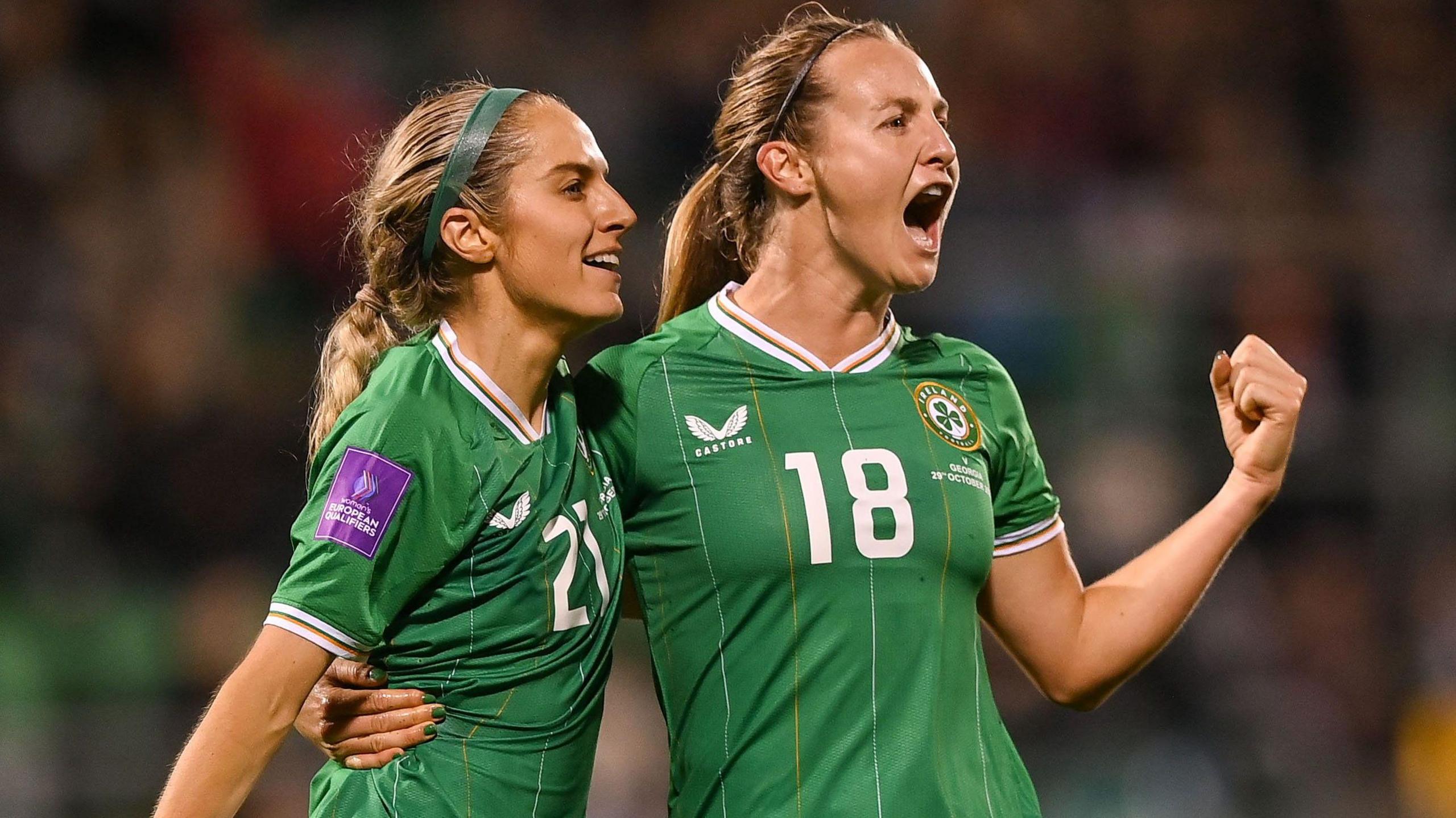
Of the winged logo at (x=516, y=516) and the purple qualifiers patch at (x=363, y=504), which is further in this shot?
the winged logo at (x=516, y=516)

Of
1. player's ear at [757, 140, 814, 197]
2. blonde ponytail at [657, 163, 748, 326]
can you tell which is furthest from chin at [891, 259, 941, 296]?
blonde ponytail at [657, 163, 748, 326]

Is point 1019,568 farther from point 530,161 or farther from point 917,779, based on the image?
point 530,161

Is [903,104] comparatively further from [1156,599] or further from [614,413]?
[1156,599]

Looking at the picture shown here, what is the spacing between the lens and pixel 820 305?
2.60m

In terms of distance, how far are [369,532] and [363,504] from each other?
37 millimetres

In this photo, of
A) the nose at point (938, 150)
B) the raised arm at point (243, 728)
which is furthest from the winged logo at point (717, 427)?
the raised arm at point (243, 728)

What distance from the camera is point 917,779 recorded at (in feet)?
7.51

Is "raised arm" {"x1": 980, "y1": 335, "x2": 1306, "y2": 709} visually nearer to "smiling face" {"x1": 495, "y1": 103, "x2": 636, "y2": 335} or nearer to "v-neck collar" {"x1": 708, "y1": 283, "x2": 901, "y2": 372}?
"v-neck collar" {"x1": 708, "y1": 283, "x2": 901, "y2": 372}

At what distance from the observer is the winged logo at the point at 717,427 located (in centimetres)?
243

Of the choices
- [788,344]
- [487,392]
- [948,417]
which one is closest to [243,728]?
[487,392]

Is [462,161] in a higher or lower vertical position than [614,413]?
higher

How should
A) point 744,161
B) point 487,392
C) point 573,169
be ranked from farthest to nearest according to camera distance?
1. point 744,161
2. point 573,169
3. point 487,392

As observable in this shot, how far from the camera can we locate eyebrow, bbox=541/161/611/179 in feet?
7.76

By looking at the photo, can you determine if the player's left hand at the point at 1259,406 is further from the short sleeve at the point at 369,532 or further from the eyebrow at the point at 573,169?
the short sleeve at the point at 369,532
